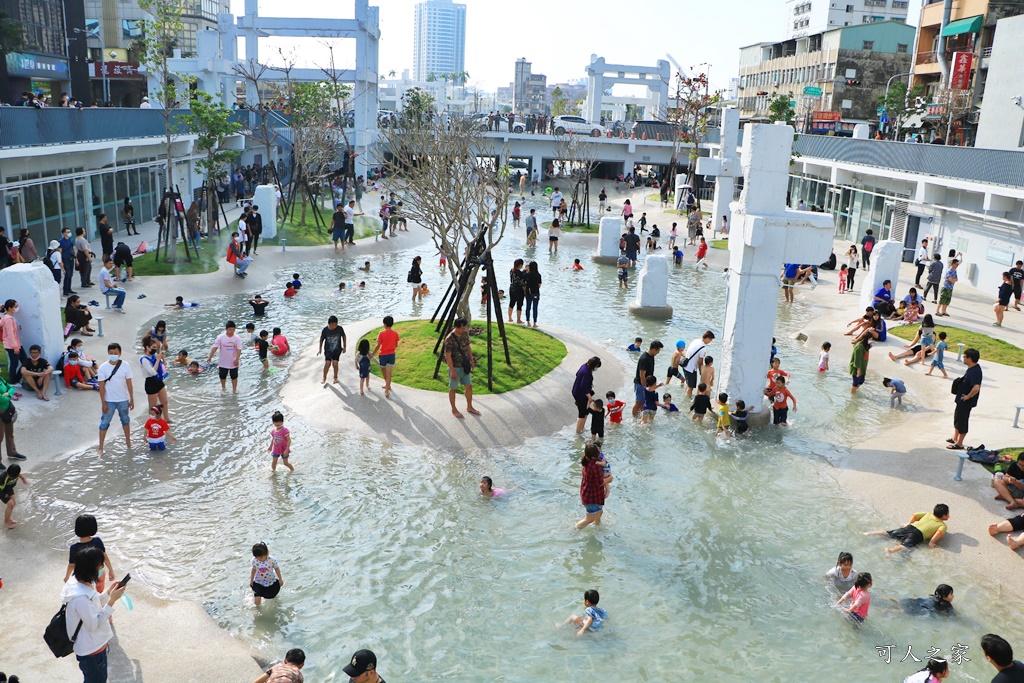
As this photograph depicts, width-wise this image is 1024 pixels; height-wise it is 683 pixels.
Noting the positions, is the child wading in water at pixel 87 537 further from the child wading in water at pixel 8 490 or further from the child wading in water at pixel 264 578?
the child wading in water at pixel 8 490

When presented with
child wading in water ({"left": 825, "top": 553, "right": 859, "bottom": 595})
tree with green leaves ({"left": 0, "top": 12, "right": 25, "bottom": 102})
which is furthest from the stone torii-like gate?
tree with green leaves ({"left": 0, "top": 12, "right": 25, "bottom": 102})

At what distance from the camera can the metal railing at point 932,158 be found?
2741 centimetres

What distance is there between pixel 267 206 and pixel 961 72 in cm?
4001

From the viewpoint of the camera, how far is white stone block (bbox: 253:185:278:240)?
33.5 metres

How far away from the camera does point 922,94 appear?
56.2 meters

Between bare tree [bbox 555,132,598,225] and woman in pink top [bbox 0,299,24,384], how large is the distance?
3280 cm

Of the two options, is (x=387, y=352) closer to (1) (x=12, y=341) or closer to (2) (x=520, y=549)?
(2) (x=520, y=549)

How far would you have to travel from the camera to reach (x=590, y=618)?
32.1 ft

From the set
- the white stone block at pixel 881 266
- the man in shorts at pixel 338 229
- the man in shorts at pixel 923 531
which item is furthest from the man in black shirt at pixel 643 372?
the man in shorts at pixel 338 229

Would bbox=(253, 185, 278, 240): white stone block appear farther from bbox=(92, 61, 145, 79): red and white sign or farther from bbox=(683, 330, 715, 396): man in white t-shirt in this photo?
bbox=(92, 61, 145, 79): red and white sign

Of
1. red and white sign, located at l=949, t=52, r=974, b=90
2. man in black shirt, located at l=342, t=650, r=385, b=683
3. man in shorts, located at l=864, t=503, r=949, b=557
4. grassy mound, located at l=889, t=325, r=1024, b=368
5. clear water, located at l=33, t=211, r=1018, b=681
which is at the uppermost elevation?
red and white sign, located at l=949, t=52, r=974, b=90

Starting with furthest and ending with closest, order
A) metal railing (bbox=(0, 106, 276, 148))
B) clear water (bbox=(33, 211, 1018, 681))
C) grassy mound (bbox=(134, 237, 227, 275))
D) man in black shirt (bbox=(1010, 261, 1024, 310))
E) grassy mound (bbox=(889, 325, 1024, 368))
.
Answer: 1. grassy mound (bbox=(134, 237, 227, 275))
2. man in black shirt (bbox=(1010, 261, 1024, 310))
3. metal railing (bbox=(0, 106, 276, 148))
4. grassy mound (bbox=(889, 325, 1024, 368))
5. clear water (bbox=(33, 211, 1018, 681))

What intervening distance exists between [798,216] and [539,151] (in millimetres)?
57505

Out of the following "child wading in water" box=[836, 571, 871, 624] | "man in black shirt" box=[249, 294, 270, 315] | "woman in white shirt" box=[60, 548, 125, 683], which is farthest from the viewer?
"man in black shirt" box=[249, 294, 270, 315]
